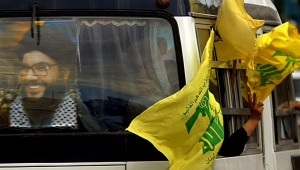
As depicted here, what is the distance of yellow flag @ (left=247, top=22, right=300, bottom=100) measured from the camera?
3.96 metres

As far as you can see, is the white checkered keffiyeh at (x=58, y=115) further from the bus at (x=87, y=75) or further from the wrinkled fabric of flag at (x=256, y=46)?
the wrinkled fabric of flag at (x=256, y=46)

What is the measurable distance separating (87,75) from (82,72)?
0.12ft

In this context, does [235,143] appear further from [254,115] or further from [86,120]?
[86,120]

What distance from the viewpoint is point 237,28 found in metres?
3.46

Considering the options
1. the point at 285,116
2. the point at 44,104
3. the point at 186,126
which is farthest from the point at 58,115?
the point at 285,116

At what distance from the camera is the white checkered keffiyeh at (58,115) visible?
10.8 feet

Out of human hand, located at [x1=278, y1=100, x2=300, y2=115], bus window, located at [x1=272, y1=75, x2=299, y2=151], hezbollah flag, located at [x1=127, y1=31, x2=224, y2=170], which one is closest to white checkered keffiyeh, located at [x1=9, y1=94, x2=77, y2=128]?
hezbollah flag, located at [x1=127, y1=31, x2=224, y2=170]

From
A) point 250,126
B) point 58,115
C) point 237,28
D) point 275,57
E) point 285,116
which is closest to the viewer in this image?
point 58,115

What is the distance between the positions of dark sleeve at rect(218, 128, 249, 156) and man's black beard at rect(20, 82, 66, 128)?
107 cm

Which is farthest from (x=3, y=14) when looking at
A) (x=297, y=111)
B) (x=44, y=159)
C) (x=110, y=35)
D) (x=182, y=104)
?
(x=297, y=111)

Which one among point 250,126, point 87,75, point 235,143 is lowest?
point 235,143

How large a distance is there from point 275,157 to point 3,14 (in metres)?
2.31

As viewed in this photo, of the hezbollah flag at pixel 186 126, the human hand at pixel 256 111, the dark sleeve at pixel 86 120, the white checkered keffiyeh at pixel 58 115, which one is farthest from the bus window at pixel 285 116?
the white checkered keffiyeh at pixel 58 115

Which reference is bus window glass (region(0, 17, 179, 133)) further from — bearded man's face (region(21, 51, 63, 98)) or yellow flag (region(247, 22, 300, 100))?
yellow flag (region(247, 22, 300, 100))
